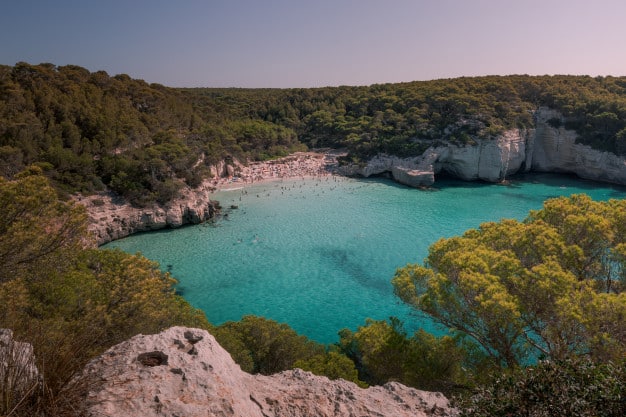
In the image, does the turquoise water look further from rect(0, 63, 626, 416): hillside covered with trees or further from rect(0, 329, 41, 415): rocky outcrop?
rect(0, 329, 41, 415): rocky outcrop

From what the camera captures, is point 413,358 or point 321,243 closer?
point 413,358

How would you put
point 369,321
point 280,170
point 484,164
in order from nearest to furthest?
point 369,321 < point 484,164 < point 280,170

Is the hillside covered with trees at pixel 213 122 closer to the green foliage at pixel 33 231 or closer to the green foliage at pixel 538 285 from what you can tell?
the green foliage at pixel 33 231

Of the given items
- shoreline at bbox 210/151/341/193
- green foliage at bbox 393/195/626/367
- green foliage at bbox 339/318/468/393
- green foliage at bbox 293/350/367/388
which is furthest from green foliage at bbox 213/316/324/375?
shoreline at bbox 210/151/341/193

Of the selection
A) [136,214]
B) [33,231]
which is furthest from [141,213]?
[33,231]

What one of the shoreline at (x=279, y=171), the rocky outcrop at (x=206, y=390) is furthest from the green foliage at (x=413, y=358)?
the shoreline at (x=279, y=171)

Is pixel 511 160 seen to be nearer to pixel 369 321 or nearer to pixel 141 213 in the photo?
pixel 369 321

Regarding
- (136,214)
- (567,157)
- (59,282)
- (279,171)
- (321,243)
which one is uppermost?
(567,157)
